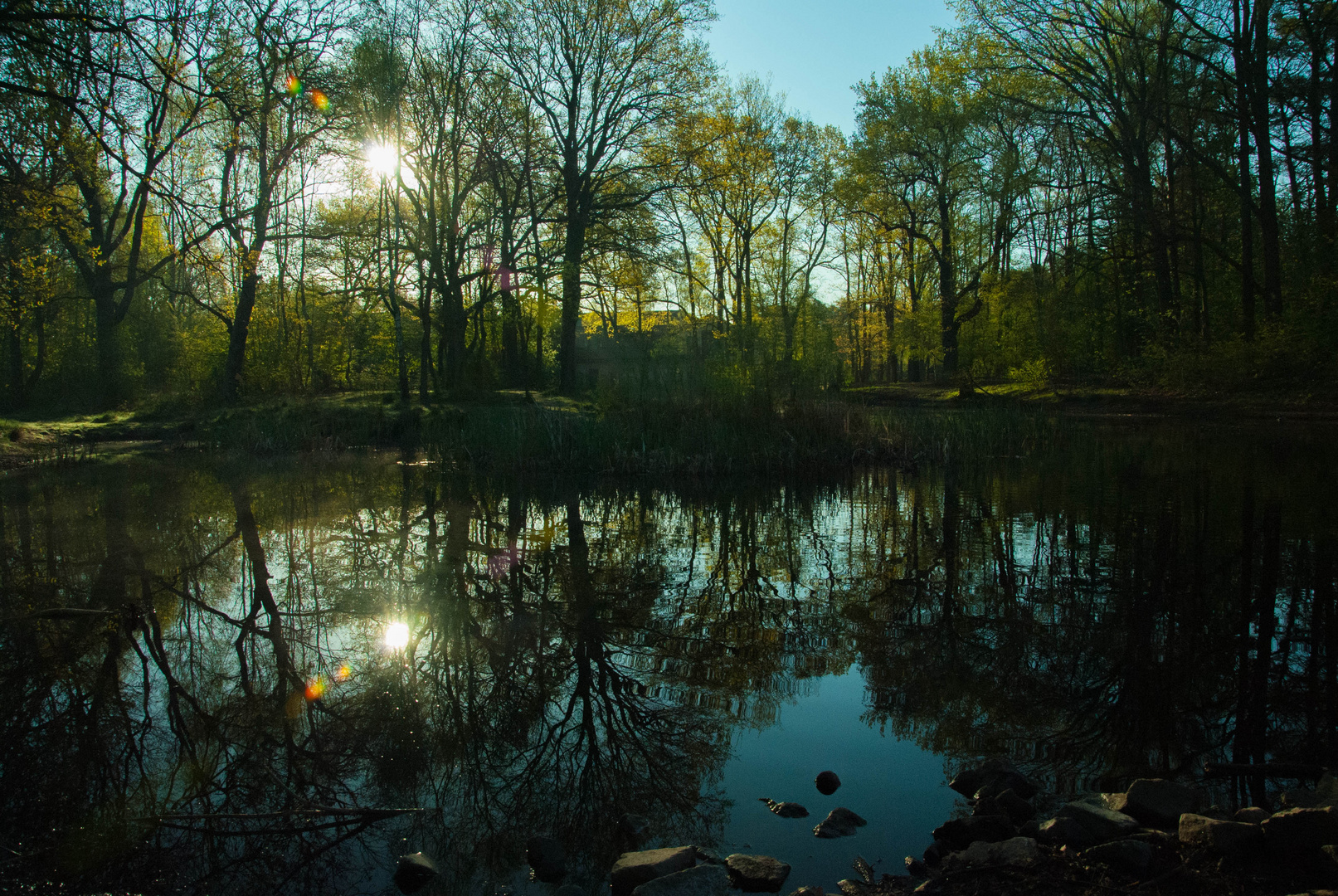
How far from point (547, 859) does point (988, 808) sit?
1.21m

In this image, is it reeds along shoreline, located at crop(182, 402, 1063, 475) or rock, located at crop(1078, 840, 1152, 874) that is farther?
reeds along shoreline, located at crop(182, 402, 1063, 475)

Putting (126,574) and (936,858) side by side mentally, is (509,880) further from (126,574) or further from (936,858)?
(126,574)

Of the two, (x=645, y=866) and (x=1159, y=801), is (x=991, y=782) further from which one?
(x=645, y=866)

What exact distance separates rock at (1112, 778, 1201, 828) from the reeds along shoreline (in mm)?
8074

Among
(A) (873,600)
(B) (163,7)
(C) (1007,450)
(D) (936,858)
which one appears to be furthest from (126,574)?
(C) (1007,450)

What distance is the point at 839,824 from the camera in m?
2.04

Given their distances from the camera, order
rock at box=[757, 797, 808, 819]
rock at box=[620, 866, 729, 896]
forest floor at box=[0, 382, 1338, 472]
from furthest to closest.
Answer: forest floor at box=[0, 382, 1338, 472] → rock at box=[757, 797, 808, 819] → rock at box=[620, 866, 729, 896]

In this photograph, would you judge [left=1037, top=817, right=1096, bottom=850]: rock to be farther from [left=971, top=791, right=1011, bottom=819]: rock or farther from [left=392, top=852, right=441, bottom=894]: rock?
[left=392, top=852, right=441, bottom=894]: rock

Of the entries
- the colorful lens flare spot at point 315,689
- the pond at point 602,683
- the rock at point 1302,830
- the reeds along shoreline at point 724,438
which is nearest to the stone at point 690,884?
the pond at point 602,683

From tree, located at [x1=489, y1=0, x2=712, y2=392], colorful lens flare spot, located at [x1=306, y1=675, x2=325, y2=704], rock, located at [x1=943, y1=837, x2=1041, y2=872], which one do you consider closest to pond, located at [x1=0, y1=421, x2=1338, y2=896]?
colorful lens flare spot, located at [x1=306, y1=675, x2=325, y2=704]

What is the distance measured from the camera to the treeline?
15.6 meters

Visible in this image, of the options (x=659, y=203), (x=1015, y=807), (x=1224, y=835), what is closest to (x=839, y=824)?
(x=1015, y=807)

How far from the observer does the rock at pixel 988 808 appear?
6.68 ft

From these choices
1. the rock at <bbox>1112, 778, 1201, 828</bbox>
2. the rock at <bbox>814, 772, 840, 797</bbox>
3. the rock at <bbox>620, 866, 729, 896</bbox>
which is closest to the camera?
the rock at <bbox>620, 866, 729, 896</bbox>
